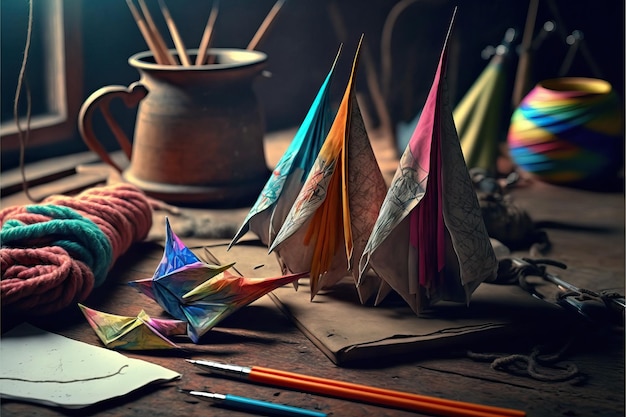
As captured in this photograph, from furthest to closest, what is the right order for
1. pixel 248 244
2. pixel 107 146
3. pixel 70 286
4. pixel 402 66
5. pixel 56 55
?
pixel 402 66
pixel 107 146
pixel 56 55
pixel 248 244
pixel 70 286

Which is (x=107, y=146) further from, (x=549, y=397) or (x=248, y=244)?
(x=549, y=397)

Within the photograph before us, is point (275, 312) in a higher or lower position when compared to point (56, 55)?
Result: lower

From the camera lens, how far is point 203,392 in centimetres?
72

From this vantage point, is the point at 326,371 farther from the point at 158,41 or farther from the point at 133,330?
the point at 158,41

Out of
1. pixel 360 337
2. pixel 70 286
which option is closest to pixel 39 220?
pixel 70 286

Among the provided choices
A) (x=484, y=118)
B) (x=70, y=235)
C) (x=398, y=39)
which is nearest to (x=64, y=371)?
(x=70, y=235)

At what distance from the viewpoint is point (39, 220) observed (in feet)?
2.90

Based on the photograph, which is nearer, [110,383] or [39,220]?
[110,383]

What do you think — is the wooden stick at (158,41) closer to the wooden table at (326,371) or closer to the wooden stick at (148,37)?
the wooden stick at (148,37)

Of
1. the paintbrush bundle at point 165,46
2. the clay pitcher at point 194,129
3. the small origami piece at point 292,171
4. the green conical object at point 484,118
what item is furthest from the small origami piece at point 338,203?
the green conical object at point 484,118

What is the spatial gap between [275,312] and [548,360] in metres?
0.27

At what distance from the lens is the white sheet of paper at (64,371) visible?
70 cm

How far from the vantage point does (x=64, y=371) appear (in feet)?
2.43

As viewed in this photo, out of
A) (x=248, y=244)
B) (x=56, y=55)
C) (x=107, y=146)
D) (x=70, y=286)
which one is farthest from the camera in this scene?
(x=107, y=146)
